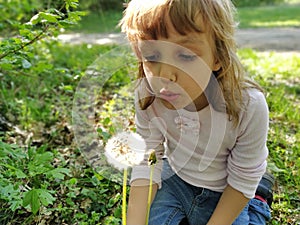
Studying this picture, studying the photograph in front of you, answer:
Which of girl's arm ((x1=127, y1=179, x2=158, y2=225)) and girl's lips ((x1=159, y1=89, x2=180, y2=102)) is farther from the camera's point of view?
girl's arm ((x1=127, y1=179, x2=158, y2=225))

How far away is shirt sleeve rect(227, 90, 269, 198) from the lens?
4.43 ft

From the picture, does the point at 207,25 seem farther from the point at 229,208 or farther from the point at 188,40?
the point at 229,208

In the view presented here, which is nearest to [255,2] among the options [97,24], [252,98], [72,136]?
[97,24]

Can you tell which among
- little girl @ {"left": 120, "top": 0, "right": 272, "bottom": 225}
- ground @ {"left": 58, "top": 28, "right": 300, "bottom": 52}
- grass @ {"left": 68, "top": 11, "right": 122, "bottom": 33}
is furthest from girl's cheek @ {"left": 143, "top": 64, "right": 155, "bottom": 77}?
grass @ {"left": 68, "top": 11, "right": 122, "bottom": 33}

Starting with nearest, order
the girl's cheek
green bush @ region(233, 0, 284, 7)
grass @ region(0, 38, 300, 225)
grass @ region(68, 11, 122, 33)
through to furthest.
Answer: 1. the girl's cheek
2. grass @ region(0, 38, 300, 225)
3. grass @ region(68, 11, 122, 33)
4. green bush @ region(233, 0, 284, 7)

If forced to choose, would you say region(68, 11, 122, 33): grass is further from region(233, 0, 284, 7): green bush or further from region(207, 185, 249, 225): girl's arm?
region(207, 185, 249, 225): girl's arm

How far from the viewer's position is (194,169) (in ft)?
5.10

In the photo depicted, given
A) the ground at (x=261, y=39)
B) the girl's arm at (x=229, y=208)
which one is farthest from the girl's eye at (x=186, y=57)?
the ground at (x=261, y=39)

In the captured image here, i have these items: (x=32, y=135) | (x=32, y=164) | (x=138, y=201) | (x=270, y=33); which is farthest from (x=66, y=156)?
(x=270, y=33)

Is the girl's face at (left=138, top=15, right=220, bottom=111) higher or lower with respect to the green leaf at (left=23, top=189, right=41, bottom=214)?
higher

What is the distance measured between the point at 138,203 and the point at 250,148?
1.34 ft

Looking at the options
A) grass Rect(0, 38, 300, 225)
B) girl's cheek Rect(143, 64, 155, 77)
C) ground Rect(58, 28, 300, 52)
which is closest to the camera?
girl's cheek Rect(143, 64, 155, 77)

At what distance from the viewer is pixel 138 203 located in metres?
1.50

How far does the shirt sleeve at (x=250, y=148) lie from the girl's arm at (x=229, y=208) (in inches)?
0.9
